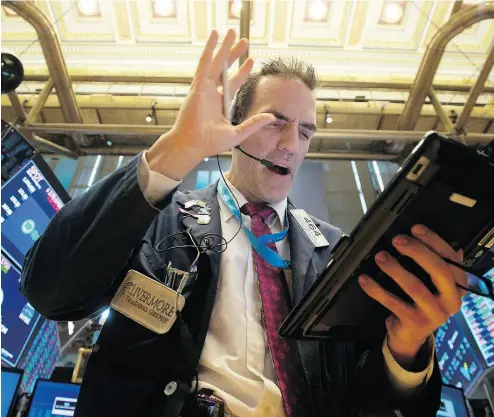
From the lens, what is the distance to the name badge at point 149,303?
3.14 feet

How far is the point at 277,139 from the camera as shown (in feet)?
4.57

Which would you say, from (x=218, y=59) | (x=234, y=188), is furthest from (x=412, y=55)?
(x=218, y=59)

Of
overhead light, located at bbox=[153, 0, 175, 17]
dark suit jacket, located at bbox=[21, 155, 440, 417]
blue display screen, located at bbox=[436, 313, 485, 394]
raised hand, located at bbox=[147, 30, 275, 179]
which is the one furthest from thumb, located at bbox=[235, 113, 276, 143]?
overhead light, located at bbox=[153, 0, 175, 17]

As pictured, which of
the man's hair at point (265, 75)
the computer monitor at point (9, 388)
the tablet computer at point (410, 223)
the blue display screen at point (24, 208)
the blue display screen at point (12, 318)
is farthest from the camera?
the blue display screen at point (24, 208)

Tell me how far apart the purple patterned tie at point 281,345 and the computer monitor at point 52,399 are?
150cm

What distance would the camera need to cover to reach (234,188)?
151 centimetres

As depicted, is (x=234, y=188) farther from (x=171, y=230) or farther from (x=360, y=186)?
(x=360, y=186)

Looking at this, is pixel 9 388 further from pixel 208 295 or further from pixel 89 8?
pixel 89 8

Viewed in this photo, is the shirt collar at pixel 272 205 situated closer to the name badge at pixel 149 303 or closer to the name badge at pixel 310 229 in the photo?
the name badge at pixel 310 229

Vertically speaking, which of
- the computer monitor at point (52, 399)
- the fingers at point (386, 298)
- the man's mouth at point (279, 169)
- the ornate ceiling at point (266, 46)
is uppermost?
the fingers at point (386, 298)

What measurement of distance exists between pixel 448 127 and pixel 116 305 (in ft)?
9.69

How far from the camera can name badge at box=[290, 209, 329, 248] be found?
138cm

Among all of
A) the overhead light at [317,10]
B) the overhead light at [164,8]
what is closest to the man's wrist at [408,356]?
the overhead light at [317,10]

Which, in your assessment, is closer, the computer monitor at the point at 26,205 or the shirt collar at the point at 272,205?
the shirt collar at the point at 272,205
